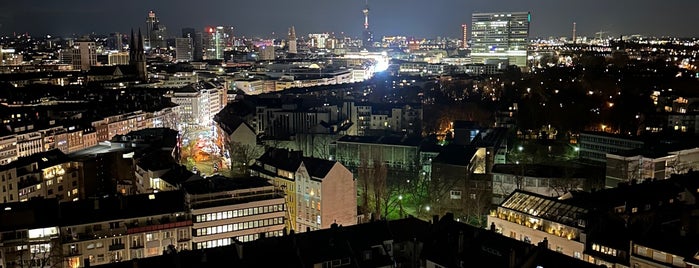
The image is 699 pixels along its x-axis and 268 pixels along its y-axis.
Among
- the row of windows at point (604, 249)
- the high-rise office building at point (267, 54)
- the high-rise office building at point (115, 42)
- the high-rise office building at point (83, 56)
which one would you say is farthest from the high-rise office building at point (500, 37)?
the row of windows at point (604, 249)

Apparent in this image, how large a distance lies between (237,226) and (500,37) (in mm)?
72951

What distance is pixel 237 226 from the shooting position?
1533 centimetres

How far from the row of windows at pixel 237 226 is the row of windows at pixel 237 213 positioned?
0.20 m

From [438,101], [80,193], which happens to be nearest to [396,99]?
[438,101]

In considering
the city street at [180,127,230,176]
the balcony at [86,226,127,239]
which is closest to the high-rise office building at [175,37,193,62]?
the city street at [180,127,230,176]

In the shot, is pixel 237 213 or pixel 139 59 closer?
pixel 237 213

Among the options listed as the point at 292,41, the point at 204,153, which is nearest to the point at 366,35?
the point at 292,41

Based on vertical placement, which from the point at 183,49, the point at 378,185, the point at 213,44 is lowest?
the point at 378,185

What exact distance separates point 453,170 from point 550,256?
9.55m

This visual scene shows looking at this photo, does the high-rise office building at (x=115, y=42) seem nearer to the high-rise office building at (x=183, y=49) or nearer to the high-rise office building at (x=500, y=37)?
the high-rise office building at (x=183, y=49)

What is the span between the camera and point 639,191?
50.9 feet

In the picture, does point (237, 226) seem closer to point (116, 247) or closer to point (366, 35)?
point (116, 247)

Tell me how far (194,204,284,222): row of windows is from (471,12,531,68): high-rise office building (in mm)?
68030

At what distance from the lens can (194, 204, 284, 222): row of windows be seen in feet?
48.8
